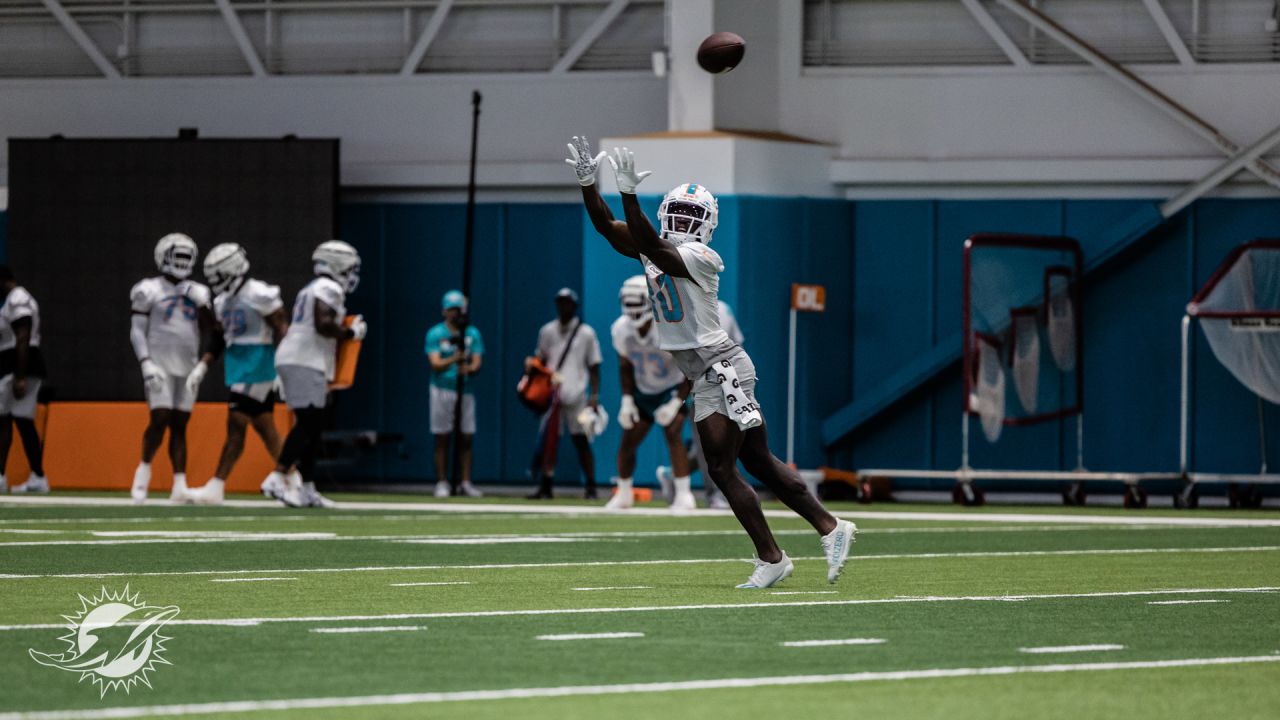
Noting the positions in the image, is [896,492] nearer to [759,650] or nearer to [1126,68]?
[1126,68]

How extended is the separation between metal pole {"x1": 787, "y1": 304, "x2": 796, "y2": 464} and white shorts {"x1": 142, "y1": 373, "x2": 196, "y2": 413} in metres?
6.41

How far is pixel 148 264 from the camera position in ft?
77.3

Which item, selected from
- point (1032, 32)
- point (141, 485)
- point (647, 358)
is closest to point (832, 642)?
point (647, 358)

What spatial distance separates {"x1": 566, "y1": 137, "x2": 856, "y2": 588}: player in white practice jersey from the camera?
10609mm

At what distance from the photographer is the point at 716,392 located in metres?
10.7

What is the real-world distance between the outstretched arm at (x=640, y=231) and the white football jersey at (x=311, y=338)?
28.2 ft

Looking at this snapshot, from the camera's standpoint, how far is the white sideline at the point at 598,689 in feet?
20.4

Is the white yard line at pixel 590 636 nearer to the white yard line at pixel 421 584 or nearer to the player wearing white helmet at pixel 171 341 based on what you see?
the white yard line at pixel 421 584

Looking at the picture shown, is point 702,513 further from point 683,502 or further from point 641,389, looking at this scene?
point 641,389

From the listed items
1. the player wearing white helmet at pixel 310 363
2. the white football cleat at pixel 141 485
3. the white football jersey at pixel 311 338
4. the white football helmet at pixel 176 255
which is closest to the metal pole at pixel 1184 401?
the player wearing white helmet at pixel 310 363

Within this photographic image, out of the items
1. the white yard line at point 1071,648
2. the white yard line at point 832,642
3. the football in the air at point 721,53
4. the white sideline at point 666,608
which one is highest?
the football in the air at point 721,53

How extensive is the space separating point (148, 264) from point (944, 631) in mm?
16502

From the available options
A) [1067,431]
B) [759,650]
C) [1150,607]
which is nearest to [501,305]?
[1067,431]

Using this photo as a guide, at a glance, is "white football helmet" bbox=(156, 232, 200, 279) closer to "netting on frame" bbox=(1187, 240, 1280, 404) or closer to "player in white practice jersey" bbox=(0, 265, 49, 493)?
"player in white practice jersey" bbox=(0, 265, 49, 493)
